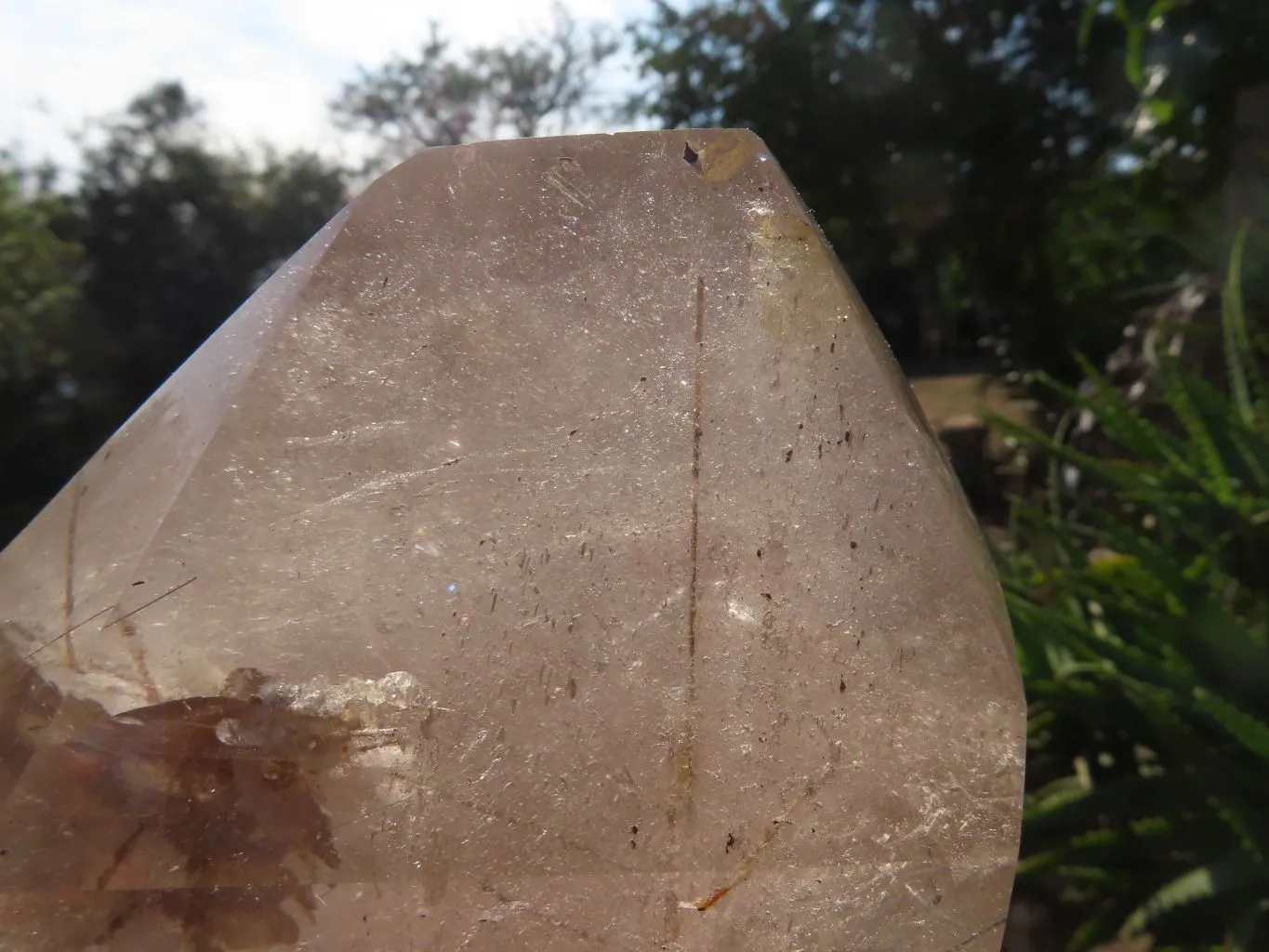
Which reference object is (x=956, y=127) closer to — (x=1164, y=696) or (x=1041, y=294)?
(x=1041, y=294)

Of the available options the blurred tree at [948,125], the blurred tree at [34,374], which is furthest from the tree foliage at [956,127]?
the blurred tree at [34,374]

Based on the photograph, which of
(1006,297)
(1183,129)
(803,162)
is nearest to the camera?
(1183,129)

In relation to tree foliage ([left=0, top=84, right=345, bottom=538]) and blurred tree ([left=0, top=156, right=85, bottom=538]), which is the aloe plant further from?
blurred tree ([left=0, top=156, right=85, bottom=538])

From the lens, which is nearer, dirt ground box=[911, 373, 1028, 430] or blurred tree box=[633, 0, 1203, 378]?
blurred tree box=[633, 0, 1203, 378]

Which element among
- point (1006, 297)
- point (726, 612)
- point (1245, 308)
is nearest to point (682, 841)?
point (726, 612)

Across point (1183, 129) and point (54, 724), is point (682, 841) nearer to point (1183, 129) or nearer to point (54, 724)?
point (54, 724)

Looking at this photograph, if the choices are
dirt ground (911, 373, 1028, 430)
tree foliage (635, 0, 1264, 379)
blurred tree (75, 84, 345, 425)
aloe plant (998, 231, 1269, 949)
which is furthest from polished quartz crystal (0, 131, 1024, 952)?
blurred tree (75, 84, 345, 425)
